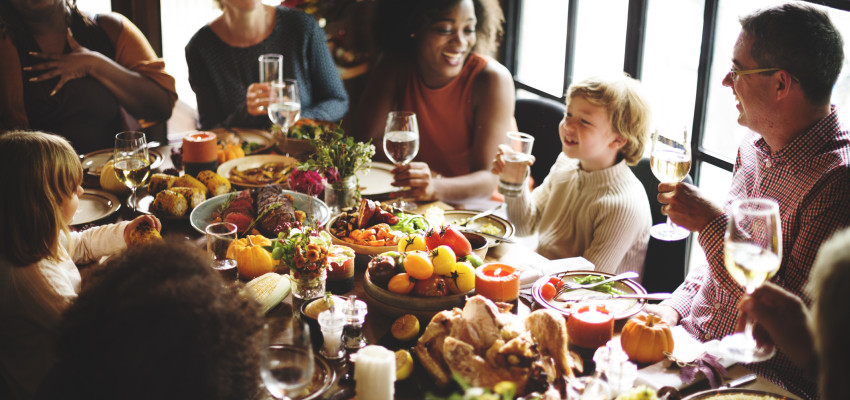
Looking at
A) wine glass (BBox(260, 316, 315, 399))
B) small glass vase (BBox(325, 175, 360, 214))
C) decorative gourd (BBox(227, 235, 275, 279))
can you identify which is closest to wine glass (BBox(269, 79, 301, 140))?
small glass vase (BBox(325, 175, 360, 214))

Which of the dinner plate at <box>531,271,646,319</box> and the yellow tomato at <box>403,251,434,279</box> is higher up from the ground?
→ the yellow tomato at <box>403,251,434,279</box>

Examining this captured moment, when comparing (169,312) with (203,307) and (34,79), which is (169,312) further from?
(34,79)

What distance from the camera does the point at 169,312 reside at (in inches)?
40.5

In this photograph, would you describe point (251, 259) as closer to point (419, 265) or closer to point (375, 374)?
point (419, 265)

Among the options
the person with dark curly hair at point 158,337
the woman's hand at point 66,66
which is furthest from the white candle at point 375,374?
the woman's hand at point 66,66

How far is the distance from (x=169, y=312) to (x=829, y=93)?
1622 mm

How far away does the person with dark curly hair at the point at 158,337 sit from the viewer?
1.01 metres

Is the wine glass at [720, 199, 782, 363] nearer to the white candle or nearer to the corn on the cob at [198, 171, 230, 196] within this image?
the white candle

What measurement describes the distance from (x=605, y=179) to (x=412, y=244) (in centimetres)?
104

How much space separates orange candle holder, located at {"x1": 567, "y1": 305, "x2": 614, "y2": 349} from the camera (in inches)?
58.2

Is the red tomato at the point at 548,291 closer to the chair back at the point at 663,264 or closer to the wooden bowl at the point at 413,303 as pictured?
the wooden bowl at the point at 413,303

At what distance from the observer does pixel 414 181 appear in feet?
8.13

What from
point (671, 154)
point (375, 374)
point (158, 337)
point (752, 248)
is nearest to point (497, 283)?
point (375, 374)

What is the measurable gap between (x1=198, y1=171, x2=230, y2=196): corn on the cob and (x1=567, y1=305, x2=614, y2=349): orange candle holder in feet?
4.44
